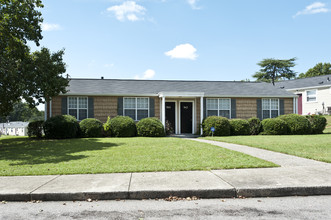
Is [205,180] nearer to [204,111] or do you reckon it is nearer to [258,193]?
[258,193]

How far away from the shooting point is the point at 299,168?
234 inches

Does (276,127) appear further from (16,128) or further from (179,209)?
(16,128)

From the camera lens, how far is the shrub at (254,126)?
17.0m

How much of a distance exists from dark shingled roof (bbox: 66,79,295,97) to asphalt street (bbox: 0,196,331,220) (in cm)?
1356

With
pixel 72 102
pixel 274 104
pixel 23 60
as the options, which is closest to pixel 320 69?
pixel 274 104

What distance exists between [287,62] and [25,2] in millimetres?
48515

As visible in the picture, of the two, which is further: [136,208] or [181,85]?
[181,85]

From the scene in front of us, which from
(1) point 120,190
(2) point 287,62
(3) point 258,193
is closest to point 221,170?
(3) point 258,193

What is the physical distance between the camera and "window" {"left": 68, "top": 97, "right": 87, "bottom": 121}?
1681cm

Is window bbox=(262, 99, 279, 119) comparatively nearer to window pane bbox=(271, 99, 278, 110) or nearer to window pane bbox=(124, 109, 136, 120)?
window pane bbox=(271, 99, 278, 110)

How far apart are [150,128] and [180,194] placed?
11.0m

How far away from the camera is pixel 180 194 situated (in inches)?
167

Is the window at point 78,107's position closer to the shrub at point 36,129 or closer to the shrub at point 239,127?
the shrub at point 36,129

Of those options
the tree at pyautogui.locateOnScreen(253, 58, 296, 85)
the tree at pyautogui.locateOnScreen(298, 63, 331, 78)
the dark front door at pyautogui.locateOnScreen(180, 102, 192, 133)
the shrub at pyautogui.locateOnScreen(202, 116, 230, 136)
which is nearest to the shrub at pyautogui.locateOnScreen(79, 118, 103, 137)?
the dark front door at pyautogui.locateOnScreen(180, 102, 192, 133)
